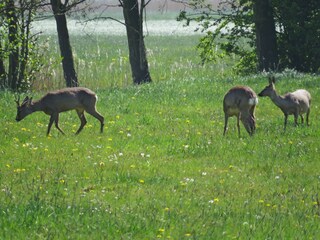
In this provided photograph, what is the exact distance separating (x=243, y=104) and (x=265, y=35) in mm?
Result: 15273

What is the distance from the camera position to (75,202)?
1131 centimetres

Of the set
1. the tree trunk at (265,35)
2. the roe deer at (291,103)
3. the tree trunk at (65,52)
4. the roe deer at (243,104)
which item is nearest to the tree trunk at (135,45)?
the tree trunk at (65,52)

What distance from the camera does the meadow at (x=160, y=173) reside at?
10.1 meters

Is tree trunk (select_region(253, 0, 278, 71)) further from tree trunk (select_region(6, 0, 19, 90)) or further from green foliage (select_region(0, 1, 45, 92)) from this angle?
tree trunk (select_region(6, 0, 19, 90))

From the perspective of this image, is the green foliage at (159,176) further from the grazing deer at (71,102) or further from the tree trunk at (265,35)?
the tree trunk at (265,35)

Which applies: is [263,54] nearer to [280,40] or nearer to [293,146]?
[280,40]

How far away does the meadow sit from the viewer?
10070 mm

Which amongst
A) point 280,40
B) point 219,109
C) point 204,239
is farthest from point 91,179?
point 280,40

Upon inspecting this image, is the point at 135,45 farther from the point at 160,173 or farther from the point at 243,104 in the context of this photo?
the point at 160,173

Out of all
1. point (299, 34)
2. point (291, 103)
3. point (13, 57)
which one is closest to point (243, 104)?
point (291, 103)

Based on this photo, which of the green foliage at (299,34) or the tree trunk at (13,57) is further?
the green foliage at (299,34)

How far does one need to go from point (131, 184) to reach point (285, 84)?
12740mm

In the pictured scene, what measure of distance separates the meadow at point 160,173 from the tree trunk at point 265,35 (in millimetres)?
8458

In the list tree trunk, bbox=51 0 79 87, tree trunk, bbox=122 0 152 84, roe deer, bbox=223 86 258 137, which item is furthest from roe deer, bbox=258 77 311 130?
tree trunk, bbox=122 0 152 84
